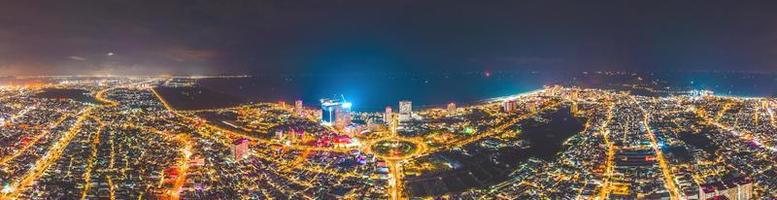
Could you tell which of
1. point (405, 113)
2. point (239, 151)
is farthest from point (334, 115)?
point (239, 151)

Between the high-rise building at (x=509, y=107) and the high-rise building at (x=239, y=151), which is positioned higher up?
the high-rise building at (x=509, y=107)

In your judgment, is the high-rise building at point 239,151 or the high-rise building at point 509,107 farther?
the high-rise building at point 509,107

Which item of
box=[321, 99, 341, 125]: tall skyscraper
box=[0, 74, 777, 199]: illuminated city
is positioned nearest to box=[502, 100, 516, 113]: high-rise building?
box=[0, 74, 777, 199]: illuminated city

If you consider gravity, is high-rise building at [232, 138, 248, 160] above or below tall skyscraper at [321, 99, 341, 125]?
below

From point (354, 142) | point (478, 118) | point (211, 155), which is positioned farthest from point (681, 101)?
point (211, 155)

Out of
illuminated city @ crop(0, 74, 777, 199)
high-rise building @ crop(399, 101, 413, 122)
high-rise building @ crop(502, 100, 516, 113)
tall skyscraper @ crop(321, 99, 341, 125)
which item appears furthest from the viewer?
high-rise building @ crop(502, 100, 516, 113)

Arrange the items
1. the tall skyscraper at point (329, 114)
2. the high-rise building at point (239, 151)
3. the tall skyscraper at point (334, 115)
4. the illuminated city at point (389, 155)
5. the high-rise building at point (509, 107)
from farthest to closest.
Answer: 1. the high-rise building at point (509, 107)
2. the tall skyscraper at point (329, 114)
3. the tall skyscraper at point (334, 115)
4. the high-rise building at point (239, 151)
5. the illuminated city at point (389, 155)

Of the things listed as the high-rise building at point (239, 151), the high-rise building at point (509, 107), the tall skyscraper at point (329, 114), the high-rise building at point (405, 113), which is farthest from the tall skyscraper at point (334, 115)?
the high-rise building at point (509, 107)

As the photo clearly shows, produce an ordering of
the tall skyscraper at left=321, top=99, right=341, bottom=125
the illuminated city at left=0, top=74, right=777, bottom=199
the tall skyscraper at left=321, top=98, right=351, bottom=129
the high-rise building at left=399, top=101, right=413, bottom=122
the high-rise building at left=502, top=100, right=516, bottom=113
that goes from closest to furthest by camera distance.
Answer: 1. the illuminated city at left=0, top=74, right=777, bottom=199
2. the tall skyscraper at left=321, top=98, right=351, bottom=129
3. the tall skyscraper at left=321, top=99, right=341, bottom=125
4. the high-rise building at left=399, top=101, right=413, bottom=122
5. the high-rise building at left=502, top=100, right=516, bottom=113

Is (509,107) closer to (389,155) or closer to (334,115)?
(334,115)

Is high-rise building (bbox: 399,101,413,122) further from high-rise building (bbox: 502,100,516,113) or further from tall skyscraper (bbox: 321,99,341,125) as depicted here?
high-rise building (bbox: 502,100,516,113)

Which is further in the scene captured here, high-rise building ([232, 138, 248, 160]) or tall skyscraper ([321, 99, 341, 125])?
tall skyscraper ([321, 99, 341, 125])

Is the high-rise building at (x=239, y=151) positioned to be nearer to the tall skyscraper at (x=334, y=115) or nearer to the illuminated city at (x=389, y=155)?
the illuminated city at (x=389, y=155)

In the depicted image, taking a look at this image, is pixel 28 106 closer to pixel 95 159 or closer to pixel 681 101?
pixel 95 159
